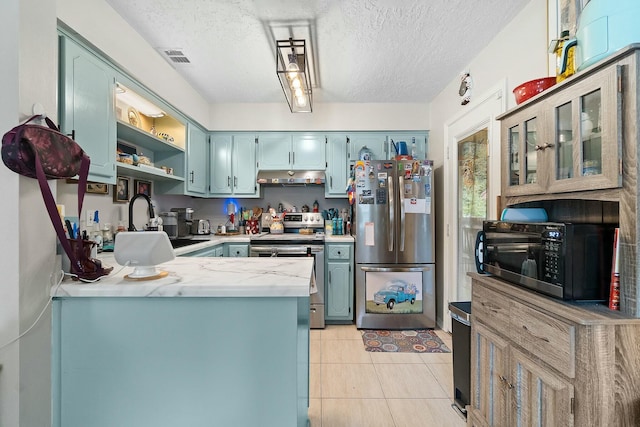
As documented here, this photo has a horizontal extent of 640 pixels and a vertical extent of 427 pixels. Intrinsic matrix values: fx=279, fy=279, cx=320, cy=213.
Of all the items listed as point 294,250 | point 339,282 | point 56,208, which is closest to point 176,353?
point 56,208

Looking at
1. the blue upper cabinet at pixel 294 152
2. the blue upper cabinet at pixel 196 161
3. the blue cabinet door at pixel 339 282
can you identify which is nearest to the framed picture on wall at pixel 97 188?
the blue upper cabinet at pixel 196 161

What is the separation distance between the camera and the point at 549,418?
3.30ft

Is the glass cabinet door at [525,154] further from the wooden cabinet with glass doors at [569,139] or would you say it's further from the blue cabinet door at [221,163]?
the blue cabinet door at [221,163]

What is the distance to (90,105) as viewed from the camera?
175cm

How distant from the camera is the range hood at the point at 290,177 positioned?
3396 mm

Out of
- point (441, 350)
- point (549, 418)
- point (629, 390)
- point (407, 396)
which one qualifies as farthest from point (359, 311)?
point (629, 390)

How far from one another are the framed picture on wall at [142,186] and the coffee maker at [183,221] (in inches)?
13.9

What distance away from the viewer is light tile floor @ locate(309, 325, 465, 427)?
1729 mm

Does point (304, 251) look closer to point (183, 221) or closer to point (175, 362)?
point (183, 221)

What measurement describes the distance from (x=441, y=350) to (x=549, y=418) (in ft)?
5.48

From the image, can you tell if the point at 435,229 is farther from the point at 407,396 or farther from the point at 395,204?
the point at 407,396

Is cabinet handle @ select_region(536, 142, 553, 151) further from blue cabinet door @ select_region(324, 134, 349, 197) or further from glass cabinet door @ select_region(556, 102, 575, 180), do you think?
blue cabinet door @ select_region(324, 134, 349, 197)

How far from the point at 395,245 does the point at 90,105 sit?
2743 mm

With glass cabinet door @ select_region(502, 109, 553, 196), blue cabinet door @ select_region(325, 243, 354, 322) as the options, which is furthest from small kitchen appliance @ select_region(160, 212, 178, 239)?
glass cabinet door @ select_region(502, 109, 553, 196)
